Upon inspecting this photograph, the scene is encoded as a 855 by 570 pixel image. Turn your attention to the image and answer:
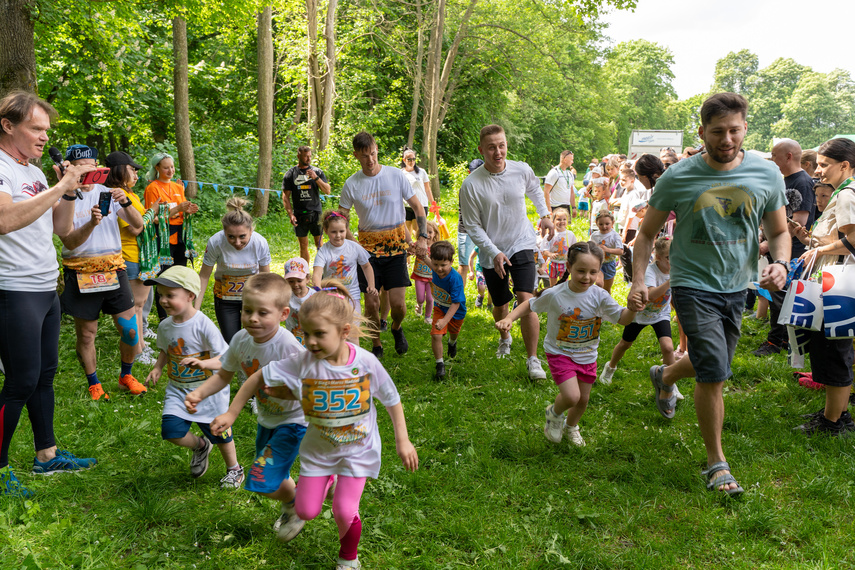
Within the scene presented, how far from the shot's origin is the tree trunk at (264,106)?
16.4 m

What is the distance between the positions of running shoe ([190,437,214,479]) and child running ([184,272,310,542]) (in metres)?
0.83

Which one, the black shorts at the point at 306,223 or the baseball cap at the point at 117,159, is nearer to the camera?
the baseball cap at the point at 117,159

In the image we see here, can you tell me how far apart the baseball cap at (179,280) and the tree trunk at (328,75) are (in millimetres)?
17949

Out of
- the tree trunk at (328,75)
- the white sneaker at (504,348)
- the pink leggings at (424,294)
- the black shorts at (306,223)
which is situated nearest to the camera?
the white sneaker at (504,348)

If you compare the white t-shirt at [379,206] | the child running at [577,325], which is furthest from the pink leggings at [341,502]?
the white t-shirt at [379,206]

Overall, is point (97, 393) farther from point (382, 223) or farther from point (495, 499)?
point (495, 499)

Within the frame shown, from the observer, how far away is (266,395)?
11.9ft

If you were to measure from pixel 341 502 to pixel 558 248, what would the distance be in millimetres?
6300

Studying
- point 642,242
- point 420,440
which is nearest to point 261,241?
point 420,440

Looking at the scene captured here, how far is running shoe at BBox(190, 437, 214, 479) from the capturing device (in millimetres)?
4363

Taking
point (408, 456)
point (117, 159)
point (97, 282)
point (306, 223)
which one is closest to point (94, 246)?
point (97, 282)

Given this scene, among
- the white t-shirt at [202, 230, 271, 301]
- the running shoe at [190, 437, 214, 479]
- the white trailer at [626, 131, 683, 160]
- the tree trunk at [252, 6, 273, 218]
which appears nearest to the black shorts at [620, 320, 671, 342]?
the white t-shirt at [202, 230, 271, 301]

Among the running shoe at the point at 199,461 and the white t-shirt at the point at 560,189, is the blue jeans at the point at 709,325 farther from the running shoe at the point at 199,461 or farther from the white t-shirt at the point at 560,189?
the white t-shirt at the point at 560,189

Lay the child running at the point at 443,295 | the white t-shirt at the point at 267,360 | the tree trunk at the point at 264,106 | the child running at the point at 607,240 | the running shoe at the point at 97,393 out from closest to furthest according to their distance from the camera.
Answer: the white t-shirt at the point at 267,360
the running shoe at the point at 97,393
the child running at the point at 443,295
the child running at the point at 607,240
the tree trunk at the point at 264,106
